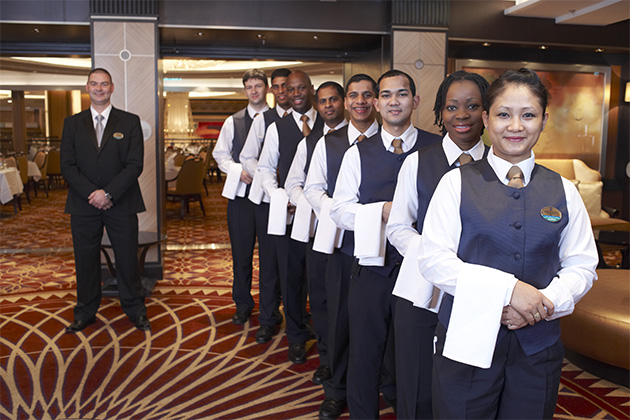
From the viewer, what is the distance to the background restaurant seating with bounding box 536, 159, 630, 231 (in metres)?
7.05

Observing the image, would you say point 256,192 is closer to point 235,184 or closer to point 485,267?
point 235,184

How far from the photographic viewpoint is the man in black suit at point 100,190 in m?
4.24

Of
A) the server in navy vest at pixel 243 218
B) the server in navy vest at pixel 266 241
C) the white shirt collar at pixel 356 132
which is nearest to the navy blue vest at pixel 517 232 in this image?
the white shirt collar at pixel 356 132

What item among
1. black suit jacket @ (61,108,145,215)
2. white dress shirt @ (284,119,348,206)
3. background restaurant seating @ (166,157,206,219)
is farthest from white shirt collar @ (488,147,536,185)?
background restaurant seating @ (166,157,206,219)

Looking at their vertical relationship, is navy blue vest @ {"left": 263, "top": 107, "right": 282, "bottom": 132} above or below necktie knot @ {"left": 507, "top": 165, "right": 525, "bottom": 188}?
above

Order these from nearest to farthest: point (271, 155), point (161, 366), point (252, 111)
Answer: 1. point (161, 366)
2. point (271, 155)
3. point (252, 111)

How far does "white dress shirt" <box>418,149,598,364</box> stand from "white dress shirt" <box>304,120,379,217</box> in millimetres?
1215

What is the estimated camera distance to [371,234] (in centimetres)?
250

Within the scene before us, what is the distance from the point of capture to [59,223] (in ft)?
30.0

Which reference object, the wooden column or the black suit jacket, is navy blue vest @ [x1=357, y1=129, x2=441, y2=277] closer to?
the black suit jacket

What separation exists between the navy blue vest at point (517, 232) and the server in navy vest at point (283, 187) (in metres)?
2.02

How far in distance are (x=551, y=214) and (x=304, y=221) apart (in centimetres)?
179

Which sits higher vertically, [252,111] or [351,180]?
[252,111]

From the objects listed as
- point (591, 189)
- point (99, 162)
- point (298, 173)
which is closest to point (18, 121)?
point (99, 162)
